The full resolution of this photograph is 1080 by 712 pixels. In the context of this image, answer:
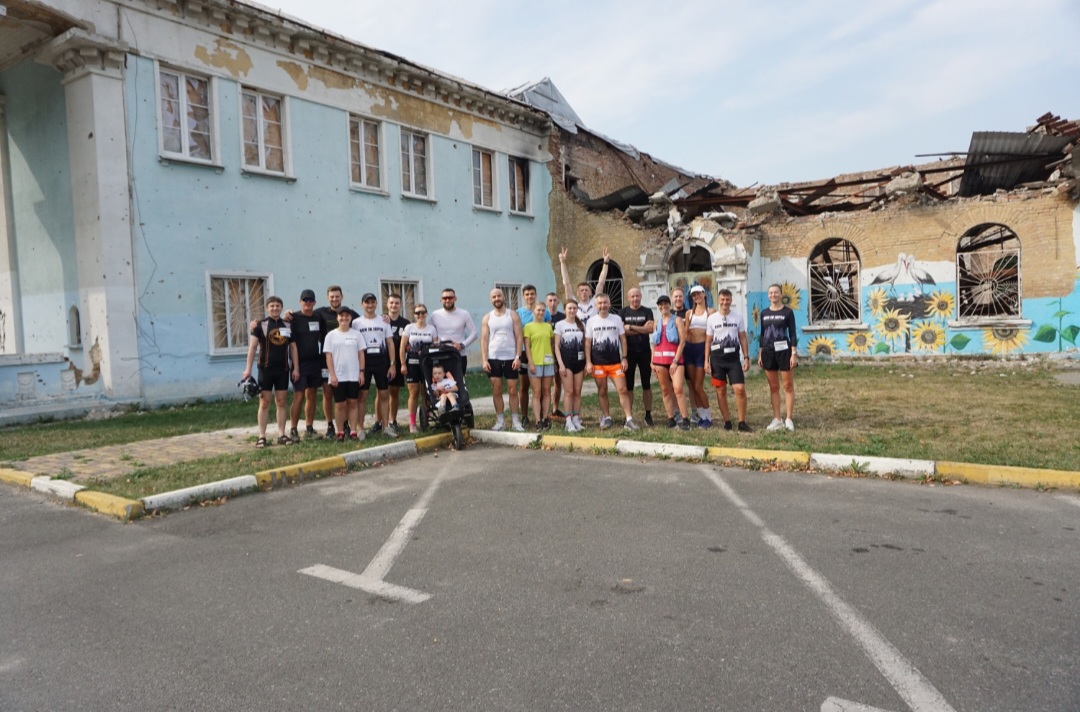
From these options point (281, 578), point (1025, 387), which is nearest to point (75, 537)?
point (281, 578)

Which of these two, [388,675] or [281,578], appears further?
[281,578]

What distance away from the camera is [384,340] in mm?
9250

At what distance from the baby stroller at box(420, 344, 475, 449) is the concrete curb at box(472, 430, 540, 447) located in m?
0.24

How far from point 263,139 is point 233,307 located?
3.82m

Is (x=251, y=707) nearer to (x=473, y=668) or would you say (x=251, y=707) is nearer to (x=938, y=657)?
(x=473, y=668)

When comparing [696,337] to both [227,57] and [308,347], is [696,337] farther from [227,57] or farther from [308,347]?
[227,57]

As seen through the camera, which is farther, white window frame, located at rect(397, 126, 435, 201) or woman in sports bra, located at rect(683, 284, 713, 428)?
white window frame, located at rect(397, 126, 435, 201)

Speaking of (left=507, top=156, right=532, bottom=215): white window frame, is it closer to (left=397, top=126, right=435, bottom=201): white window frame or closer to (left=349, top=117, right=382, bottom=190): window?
(left=397, top=126, right=435, bottom=201): white window frame

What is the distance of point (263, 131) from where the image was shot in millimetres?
15531

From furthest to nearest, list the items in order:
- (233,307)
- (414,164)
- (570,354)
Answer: (414,164) < (233,307) < (570,354)

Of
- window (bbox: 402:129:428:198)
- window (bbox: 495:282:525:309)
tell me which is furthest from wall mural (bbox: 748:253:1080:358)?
window (bbox: 402:129:428:198)

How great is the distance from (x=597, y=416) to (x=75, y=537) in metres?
6.73

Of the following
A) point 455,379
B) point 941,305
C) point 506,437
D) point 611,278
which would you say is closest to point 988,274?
point 941,305

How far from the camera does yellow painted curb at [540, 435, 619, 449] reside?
27.3 feet
